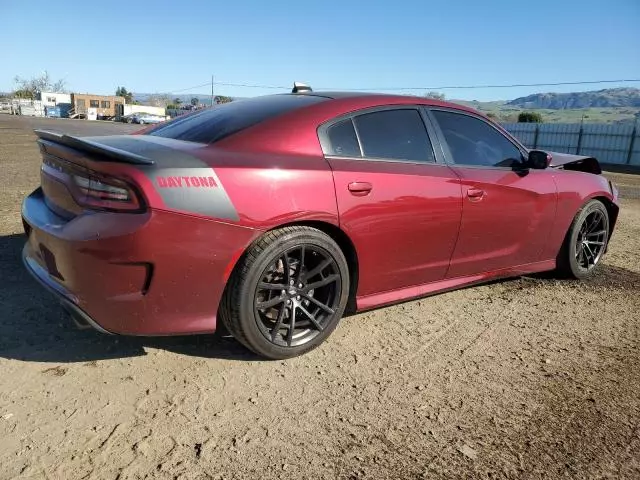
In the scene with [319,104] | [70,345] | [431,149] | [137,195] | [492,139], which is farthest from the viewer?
[492,139]

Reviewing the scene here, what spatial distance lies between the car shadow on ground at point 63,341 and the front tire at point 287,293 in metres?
0.22

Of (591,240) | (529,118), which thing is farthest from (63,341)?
(529,118)

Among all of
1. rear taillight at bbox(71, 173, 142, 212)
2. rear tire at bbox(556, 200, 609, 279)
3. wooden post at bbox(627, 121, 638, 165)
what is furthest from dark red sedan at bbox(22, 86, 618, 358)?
wooden post at bbox(627, 121, 638, 165)

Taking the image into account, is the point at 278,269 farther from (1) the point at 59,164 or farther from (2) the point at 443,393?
(1) the point at 59,164

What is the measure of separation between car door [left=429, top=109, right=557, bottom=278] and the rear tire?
44cm

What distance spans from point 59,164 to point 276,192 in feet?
3.86

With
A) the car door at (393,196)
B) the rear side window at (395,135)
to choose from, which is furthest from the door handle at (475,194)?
the rear side window at (395,135)

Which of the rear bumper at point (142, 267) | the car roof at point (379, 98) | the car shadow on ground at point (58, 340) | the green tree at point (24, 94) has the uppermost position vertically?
the green tree at point (24, 94)

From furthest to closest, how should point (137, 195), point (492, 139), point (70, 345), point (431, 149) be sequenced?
point (492, 139)
point (431, 149)
point (70, 345)
point (137, 195)

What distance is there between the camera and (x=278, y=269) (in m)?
2.98

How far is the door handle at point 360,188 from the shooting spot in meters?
3.02

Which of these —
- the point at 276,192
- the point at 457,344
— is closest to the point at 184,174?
the point at 276,192

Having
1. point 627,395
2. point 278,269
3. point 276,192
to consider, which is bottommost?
point 627,395

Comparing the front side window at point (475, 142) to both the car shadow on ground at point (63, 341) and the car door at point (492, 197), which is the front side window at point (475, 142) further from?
the car shadow on ground at point (63, 341)
